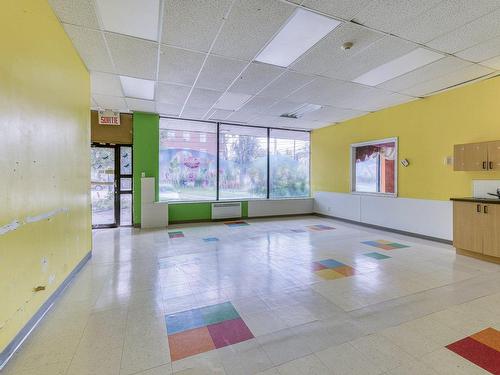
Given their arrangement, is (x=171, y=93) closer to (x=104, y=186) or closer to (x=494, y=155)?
(x=104, y=186)

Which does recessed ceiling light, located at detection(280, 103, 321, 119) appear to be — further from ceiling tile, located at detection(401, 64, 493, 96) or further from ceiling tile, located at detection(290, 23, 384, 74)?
ceiling tile, located at detection(290, 23, 384, 74)

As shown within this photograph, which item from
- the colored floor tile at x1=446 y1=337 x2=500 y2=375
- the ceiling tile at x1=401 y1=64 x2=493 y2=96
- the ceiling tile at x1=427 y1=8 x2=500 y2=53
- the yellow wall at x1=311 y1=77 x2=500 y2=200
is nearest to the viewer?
the colored floor tile at x1=446 y1=337 x2=500 y2=375

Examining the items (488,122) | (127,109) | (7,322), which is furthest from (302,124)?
(7,322)

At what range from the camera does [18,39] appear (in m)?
2.10

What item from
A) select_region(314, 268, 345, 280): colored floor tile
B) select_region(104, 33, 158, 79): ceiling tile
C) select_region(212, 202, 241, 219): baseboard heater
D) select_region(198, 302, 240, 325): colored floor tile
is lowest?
select_region(198, 302, 240, 325): colored floor tile

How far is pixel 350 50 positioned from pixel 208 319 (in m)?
3.91

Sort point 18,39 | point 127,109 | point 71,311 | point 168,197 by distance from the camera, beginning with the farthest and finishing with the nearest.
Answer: point 168,197, point 127,109, point 71,311, point 18,39

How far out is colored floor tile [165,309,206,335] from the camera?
7.57 ft

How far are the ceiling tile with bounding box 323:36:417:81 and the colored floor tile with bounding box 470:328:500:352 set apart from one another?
3.41 meters

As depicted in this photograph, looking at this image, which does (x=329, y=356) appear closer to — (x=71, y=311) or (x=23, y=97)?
(x=71, y=311)

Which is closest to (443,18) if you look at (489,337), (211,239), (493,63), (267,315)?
(493,63)

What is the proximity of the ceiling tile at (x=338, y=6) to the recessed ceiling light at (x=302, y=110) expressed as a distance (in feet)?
11.1

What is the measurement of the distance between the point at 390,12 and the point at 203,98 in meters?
3.92

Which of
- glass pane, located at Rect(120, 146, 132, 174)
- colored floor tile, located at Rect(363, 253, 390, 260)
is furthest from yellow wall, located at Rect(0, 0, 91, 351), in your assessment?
colored floor tile, located at Rect(363, 253, 390, 260)
